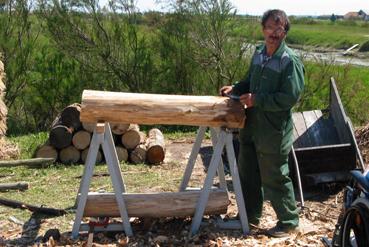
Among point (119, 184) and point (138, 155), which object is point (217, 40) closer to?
point (138, 155)

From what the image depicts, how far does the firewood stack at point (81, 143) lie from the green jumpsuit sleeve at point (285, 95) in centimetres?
387

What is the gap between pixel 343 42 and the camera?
1699 inches

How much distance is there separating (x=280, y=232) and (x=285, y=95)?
4.55 ft

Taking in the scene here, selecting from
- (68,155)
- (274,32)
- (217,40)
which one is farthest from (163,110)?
(217,40)

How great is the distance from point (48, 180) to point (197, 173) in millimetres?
2080

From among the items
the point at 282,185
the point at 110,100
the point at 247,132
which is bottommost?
the point at 282,185

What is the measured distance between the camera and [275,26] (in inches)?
195

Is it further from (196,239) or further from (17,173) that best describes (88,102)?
(17,173)

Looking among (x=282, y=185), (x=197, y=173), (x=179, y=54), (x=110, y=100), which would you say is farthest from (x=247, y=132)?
(x=179, y=54)

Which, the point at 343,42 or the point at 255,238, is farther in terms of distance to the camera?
the point at 343,42

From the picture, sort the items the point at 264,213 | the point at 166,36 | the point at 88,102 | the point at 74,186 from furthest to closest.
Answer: the point at 166,36, the point at 74,186, the point at 264,213, the point at 88,102

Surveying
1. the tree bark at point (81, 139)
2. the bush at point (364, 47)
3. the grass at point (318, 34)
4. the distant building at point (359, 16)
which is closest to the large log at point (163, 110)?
the tree bark at point (81, 139)

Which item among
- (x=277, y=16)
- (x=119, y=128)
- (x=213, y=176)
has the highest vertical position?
(x=277, y=16)

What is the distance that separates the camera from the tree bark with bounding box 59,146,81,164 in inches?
336
